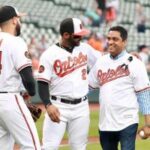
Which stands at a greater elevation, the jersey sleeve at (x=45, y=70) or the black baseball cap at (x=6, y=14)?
the black baseball cap at (x=6, y=14)

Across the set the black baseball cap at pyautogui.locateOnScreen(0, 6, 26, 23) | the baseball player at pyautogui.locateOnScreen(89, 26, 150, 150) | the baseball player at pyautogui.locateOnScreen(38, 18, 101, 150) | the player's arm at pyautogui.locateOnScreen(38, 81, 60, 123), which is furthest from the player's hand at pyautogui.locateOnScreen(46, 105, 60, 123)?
the black baseball cap at pyautogui.locateOnScreen(0, 6, 26, 23)

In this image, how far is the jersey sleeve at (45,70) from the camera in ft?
23.8

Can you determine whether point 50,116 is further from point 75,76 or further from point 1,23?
point 1,23

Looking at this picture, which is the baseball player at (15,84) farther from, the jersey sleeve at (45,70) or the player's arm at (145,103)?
the player's arm at (145,103)

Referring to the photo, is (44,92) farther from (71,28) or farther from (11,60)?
(71,28)

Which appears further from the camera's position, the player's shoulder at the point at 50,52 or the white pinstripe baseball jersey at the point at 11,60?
the player's shoulder at the point at 50,52

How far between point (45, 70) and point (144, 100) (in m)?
1.14

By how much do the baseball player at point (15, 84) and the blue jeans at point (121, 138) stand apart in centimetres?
81

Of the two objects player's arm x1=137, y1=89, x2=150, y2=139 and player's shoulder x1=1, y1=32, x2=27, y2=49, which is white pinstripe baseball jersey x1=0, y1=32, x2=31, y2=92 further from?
player's arm x1=137, y1=89, x2=150, y2=139

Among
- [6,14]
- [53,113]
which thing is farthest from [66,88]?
[6,14]

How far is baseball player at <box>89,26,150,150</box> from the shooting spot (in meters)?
7.02

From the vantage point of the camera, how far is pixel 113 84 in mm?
7129

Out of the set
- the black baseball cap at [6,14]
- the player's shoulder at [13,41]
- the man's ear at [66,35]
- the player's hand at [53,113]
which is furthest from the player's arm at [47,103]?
the black baseball cap at [6,14]

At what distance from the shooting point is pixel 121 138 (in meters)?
7.04
